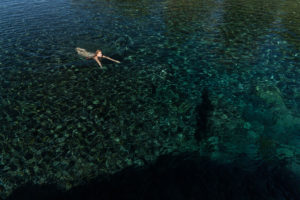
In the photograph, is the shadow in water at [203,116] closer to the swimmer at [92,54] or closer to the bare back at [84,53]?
the swimmer at [92,54]

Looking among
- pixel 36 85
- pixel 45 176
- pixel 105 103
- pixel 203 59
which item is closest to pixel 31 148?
pixel 45 176

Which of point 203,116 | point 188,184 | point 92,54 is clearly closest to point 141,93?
point 203,116

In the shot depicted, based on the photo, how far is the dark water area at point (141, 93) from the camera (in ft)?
52.7

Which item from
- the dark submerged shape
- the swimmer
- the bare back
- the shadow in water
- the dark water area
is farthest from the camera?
the bare back

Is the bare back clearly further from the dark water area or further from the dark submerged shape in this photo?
the dark submerged shape

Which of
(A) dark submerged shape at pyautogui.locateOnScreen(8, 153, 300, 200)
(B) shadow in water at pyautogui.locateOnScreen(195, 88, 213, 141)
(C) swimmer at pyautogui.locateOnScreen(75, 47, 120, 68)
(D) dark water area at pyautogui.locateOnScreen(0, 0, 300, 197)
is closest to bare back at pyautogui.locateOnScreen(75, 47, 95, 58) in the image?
(C) swimmer at pyautogui.locateOnScreen(75, 47, 120, 68)

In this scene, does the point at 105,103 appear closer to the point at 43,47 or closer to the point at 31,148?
the point at 31,148

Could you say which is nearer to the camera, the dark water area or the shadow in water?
the dark water area

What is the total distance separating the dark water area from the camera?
16078 millimetres

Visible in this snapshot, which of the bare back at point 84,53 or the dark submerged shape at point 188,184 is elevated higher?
the bare back at point 84,53

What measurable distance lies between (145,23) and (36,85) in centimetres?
2171

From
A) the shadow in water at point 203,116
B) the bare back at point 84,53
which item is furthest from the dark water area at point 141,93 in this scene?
the bare back at point 84,53

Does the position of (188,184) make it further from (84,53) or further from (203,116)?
(84,53)

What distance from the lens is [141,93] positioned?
22047 mm
